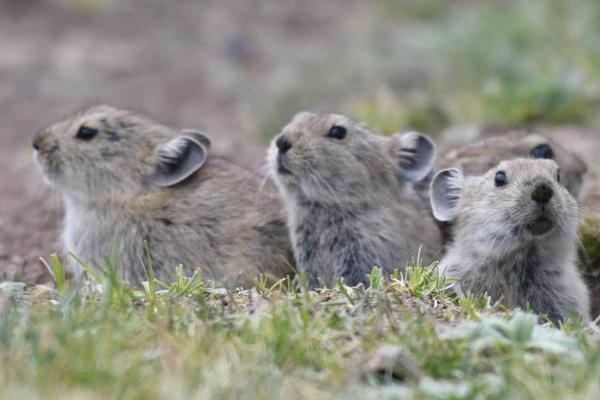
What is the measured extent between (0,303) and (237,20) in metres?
14.9

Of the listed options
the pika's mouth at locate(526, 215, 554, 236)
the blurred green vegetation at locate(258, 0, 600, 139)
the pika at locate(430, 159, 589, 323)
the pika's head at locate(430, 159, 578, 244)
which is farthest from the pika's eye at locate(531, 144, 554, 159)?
the blurred green vegetation at locate(258, 0, 600, 139)

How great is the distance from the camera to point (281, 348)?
5.30m

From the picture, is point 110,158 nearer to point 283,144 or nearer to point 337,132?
point 283,144

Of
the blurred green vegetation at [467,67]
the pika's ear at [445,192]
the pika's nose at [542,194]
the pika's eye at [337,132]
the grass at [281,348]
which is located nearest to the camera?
the grass at [281,348]

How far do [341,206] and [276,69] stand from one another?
30.4 ft

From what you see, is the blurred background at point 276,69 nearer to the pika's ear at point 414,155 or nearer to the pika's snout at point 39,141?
the pika's snout at point 39,141

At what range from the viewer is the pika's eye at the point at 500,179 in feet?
23.7

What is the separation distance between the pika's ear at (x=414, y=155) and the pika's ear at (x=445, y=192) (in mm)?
559

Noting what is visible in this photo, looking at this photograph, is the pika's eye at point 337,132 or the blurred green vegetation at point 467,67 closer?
the pika's eye at point 337,132

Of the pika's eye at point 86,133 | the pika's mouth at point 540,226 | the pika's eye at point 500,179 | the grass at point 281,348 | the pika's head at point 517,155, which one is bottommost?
the grass at point 281,348

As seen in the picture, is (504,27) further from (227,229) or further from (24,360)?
(24,360)

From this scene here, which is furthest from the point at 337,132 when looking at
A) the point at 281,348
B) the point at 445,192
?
the point at 281,348

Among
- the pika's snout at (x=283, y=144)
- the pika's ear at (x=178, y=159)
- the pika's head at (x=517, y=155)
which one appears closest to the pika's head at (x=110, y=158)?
the pika's ear at (x=178, y=159)

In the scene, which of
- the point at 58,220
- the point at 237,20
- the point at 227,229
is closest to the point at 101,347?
the point at 227,229
